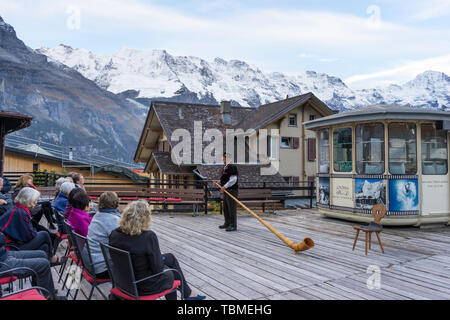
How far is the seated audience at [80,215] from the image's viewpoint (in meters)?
4.82

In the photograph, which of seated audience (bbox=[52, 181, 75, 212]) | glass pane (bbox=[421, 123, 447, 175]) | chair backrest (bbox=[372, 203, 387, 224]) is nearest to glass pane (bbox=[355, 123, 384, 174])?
glass pane (bbox=[421, 123, 447, 175])

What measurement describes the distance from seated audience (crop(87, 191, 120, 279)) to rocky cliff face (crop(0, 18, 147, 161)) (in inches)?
4810

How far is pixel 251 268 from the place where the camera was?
570cm

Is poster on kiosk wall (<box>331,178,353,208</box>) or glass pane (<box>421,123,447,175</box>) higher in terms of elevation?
glass pane (<box>421,123,447,175</box>)

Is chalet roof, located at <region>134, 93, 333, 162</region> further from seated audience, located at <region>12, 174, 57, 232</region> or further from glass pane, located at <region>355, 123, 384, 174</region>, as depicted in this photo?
seated audience, located at <region>12, 174, 57, 232</region>

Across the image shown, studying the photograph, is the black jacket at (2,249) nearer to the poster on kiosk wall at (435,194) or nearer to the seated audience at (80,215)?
the seated audience at (80,215)

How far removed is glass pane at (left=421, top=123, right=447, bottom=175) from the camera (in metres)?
9.04

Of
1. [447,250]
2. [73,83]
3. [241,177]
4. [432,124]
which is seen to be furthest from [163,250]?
[73,83]

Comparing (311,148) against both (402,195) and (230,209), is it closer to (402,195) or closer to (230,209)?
(402,195)

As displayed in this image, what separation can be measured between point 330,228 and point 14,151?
84.0 feet

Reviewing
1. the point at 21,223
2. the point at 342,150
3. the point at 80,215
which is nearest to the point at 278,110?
the point at 342,150
